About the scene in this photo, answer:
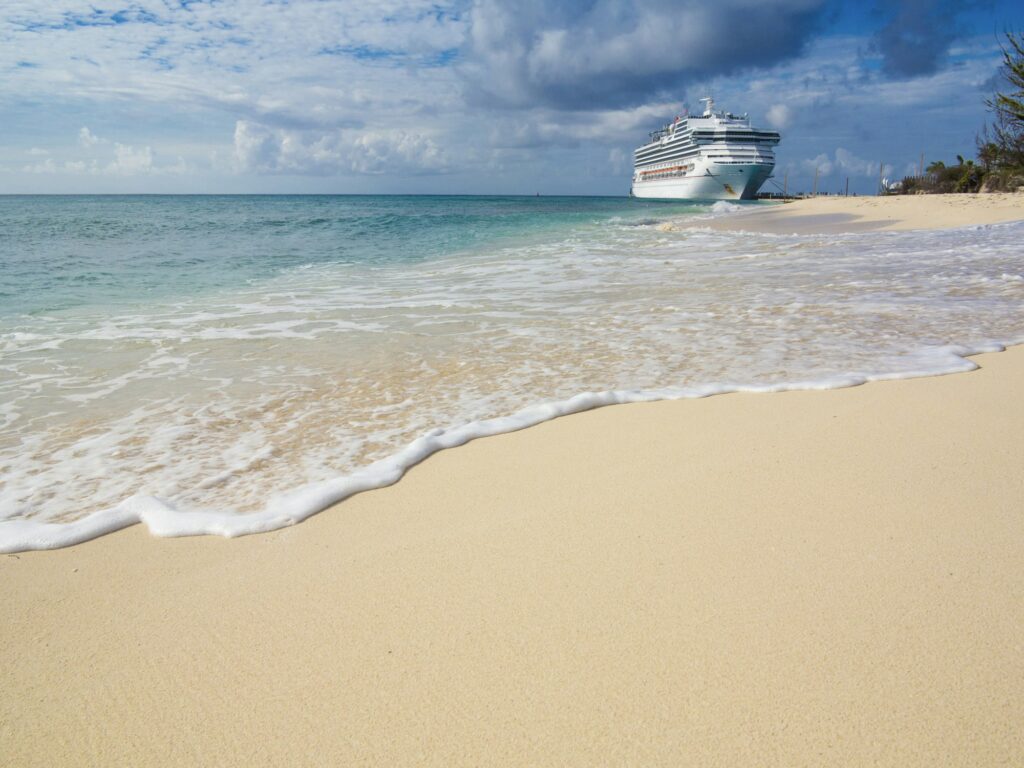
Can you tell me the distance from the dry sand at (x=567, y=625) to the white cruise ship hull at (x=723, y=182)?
222ft

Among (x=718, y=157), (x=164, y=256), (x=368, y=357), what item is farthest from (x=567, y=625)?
(x=718, y=157)

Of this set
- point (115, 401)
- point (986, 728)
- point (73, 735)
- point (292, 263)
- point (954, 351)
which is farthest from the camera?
point (292, 263)

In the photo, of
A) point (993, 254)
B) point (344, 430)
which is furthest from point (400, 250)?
point (344, 430)

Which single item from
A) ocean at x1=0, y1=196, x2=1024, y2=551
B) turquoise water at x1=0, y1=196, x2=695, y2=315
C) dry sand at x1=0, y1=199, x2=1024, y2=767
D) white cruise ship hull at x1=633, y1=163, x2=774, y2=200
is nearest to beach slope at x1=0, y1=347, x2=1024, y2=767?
dry sand at x1=0, y1=199, x2=1024, y2=767

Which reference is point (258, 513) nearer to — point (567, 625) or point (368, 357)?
point (567, 625)

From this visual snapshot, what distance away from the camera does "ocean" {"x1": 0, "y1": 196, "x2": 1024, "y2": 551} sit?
301 cm

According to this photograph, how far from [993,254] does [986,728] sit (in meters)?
12.9

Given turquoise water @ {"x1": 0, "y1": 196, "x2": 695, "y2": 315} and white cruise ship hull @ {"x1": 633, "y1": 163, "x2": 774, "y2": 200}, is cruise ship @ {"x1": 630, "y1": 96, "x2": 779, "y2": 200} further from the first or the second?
turquoise water @ {"x1": 0, "y1": 196, "x2": 695, "y2": 315}

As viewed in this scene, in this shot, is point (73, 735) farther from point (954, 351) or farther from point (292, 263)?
A: point (292, 263)

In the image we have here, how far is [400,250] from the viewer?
18062 mm

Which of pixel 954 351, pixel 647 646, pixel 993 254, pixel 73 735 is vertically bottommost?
pixel 73 735

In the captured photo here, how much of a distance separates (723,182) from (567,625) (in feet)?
230

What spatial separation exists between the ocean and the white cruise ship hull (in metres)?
57.0

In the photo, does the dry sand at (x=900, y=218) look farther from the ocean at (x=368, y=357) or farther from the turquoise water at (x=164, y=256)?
the turquoise water at (x=164, y=256)
